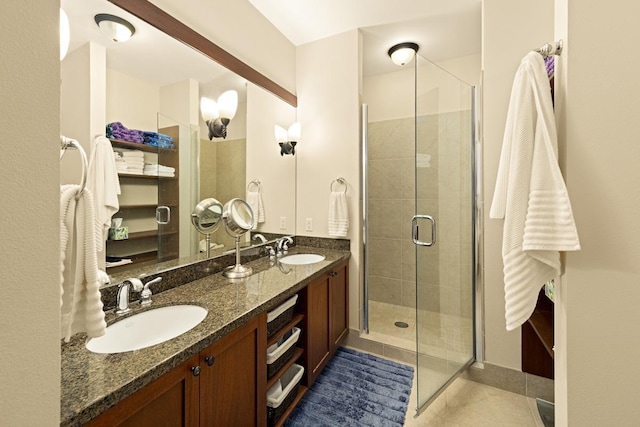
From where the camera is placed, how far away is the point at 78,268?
0.64 m

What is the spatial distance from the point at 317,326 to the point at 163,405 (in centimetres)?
111

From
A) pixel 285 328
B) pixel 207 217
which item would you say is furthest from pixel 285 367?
pixel 207 217

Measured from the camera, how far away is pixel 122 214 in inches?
48.5

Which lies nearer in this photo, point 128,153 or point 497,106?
point 128,153

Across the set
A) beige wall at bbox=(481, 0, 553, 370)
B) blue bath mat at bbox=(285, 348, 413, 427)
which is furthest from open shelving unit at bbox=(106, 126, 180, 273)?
beige wall at bbox=(481, 0, 553, 370)

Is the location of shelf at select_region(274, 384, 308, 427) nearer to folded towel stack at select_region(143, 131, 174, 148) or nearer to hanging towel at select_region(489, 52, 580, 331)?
hanging towel at select_region(489, 52, 580, 331)

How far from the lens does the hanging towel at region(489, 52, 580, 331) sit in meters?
0.84

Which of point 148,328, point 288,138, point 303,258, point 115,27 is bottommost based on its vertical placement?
point 148,328

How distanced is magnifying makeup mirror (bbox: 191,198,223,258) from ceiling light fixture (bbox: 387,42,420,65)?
2.19m

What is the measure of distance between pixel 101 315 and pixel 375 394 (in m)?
1.68

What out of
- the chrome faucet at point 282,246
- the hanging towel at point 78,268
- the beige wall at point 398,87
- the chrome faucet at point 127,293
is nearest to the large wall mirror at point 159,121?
the chrome faucet at point 127,293

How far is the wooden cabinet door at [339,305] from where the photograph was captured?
203cm

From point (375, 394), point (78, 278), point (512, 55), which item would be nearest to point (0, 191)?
point (78, 278)

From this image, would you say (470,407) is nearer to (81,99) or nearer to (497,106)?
(497,106)
